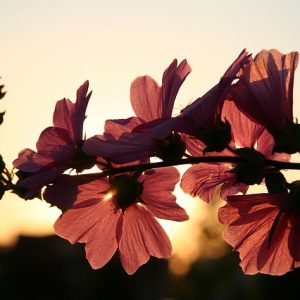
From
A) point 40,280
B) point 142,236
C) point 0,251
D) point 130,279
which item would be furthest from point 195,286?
point 142,236

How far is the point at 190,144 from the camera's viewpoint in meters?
2.26

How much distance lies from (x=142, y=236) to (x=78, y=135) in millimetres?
441

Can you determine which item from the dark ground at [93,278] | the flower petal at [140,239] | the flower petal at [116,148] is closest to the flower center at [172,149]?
the flower petal at [116,148]

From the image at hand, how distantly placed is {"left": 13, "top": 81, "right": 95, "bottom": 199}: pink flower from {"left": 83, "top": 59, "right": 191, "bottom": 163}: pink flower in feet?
0.46

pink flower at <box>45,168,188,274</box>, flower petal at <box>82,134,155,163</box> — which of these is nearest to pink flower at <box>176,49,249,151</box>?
flower petal at <box>82,134,155,163</box>

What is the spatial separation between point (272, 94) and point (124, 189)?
470 millimetres

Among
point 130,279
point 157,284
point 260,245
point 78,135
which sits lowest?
point 157,284

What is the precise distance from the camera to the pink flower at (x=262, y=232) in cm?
220

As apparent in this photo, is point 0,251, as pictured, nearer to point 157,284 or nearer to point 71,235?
point 157,284

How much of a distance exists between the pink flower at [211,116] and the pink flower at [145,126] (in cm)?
5

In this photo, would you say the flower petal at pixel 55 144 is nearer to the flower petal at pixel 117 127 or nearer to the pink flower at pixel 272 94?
the flower petal at pixel 117 127

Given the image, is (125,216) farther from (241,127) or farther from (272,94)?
(272,94)

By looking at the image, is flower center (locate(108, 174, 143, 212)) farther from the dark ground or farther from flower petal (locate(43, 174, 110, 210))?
the dark ground

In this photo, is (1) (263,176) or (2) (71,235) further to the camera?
(2) (71,235)
